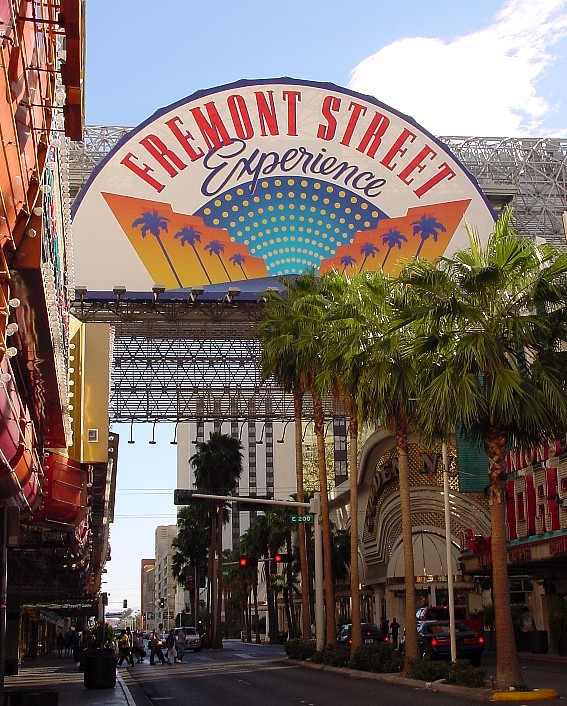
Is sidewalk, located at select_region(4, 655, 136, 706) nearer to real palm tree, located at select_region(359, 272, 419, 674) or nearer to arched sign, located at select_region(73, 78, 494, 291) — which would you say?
real palm tree, located at select_region(359, 272, 419, 674)

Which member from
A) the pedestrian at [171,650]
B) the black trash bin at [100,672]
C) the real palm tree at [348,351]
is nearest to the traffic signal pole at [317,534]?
the real palm tree at [348,351]

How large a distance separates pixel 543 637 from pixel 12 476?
33.7 metres

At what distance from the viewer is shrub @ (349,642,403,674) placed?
28141 mm

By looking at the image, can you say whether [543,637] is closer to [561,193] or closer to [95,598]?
[561,193]

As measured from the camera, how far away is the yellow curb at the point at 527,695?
757 inches

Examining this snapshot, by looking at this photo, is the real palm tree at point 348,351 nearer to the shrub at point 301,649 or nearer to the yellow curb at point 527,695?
the shrub at point 301,649

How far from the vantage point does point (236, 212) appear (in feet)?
123

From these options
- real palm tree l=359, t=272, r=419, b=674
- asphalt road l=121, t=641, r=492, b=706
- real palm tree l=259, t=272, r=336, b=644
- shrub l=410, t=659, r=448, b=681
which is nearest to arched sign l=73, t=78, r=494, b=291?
real palm tree l=259, t=272, r=336, b=644

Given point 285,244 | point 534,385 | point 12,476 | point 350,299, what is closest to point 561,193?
point 285,244

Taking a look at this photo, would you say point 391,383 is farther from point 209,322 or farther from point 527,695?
point 209,322

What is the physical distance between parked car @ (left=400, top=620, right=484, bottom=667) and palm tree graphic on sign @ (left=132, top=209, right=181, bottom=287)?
15.7m

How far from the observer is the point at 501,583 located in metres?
20.7

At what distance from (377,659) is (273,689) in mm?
4552

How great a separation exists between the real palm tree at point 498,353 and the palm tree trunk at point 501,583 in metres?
0.02
